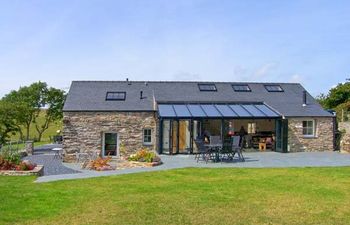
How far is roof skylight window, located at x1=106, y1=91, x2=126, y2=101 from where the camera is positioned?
25062mm

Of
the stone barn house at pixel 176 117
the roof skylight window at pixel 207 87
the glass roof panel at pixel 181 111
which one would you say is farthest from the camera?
the roof skylight window at pixel 207 87

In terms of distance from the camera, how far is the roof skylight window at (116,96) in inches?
987

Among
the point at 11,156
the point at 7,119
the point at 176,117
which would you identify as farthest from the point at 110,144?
the point at 7,119

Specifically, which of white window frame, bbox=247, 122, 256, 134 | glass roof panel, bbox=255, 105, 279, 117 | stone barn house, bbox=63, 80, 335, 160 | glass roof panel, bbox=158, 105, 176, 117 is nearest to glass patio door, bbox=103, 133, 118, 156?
stone barn house, bbox=63, 80, 335, 160

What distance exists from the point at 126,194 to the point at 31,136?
37497mm

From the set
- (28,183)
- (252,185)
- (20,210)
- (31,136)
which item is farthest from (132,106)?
(31,136)

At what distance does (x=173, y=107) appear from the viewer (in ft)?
80.4

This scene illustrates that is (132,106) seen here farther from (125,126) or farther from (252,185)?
(252,185)

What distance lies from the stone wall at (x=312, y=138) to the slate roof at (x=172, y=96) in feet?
1.43

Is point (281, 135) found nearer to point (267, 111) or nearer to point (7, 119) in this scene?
point (267, 111)

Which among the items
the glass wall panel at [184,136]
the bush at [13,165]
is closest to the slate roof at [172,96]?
the glass wall panel at [184,136]

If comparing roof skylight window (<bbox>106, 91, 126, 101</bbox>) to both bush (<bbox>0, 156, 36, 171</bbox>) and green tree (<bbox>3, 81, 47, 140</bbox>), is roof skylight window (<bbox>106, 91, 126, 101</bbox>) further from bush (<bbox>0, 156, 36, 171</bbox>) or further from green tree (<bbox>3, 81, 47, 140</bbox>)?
green tree (<bbox>3, 81, 47, 140</bbox>)

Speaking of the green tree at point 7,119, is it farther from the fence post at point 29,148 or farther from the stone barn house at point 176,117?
the stone barn house at point 176,117

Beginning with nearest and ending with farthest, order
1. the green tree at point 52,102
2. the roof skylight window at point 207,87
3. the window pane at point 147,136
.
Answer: the window pane at point 147,136 < the roof skylight window at point 207,87 < the green tree at point 52,102
